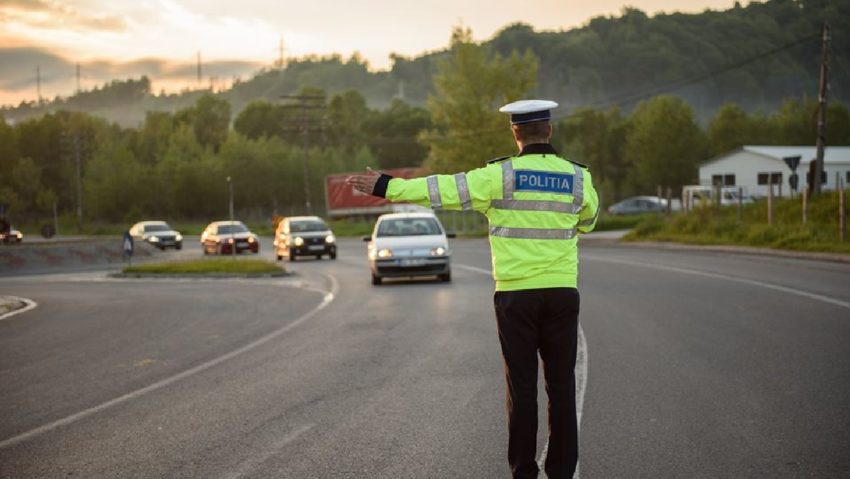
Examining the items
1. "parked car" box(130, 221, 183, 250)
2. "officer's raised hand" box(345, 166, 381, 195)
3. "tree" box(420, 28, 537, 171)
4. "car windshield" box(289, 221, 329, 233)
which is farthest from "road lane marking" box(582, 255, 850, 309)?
"tree" box(420, 28, 537, 171)

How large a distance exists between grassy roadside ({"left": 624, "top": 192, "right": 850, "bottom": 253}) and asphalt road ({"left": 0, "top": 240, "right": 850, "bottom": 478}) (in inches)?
476

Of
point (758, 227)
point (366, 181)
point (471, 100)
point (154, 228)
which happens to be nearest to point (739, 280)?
point (758, 227)

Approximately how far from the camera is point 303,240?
123 ft

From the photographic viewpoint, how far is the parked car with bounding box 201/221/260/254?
4581 centimetres

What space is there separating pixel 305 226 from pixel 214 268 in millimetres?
8174

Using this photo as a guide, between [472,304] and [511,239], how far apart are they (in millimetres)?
11889

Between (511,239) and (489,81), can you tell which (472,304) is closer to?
(511,239)

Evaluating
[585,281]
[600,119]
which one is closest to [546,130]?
[585,281]

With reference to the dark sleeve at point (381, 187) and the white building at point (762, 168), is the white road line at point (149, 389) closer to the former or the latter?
the dark sleeve at point (381, 187)

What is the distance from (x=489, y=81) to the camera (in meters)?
63.9

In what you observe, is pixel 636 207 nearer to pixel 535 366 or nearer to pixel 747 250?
pixel 747 250

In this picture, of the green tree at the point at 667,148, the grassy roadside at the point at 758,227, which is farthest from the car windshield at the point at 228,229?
the green tree at the point at 667,148

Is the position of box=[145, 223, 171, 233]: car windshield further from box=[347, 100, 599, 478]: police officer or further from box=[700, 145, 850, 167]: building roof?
box=[347, 100, 599, 478]: police officer

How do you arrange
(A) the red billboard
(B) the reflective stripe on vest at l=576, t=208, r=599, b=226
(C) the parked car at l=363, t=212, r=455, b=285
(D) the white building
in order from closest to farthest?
1. (B) the reflective stripe on vest at l=576, t=208, r=599, b=226
2. (C) the parked car at l=363, t=212, r=455, b=285
3. (D) the white building
4. (A) the red billboard
